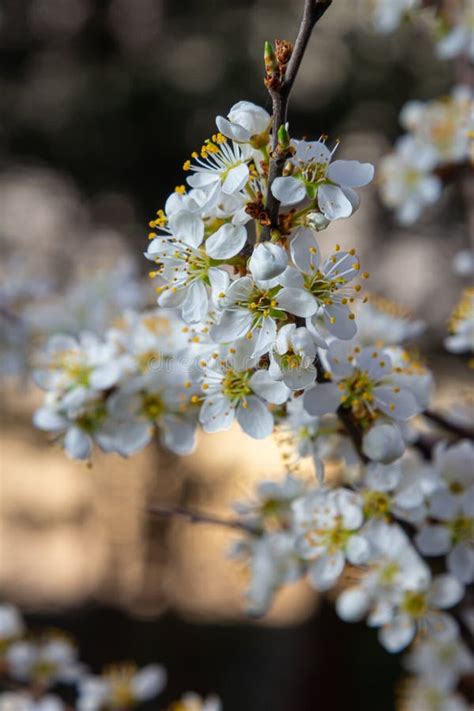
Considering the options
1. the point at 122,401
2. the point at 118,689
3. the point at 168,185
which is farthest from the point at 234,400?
the point at 168,185

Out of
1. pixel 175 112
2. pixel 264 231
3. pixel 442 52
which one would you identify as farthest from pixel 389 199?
pixel 175 112

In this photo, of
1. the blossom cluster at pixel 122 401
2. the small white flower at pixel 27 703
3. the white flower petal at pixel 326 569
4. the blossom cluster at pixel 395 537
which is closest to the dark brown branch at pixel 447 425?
the blossom cluster at pixel 395 537

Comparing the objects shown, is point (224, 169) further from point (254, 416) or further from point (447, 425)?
point (447, 425)

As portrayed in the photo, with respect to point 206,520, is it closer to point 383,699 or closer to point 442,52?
point 442,52

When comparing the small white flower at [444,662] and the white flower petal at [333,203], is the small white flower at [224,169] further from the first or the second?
the small white flower at [444,662]

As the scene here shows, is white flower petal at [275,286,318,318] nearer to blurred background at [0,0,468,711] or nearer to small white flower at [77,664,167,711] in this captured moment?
small white flower at [77,664,167,711]
